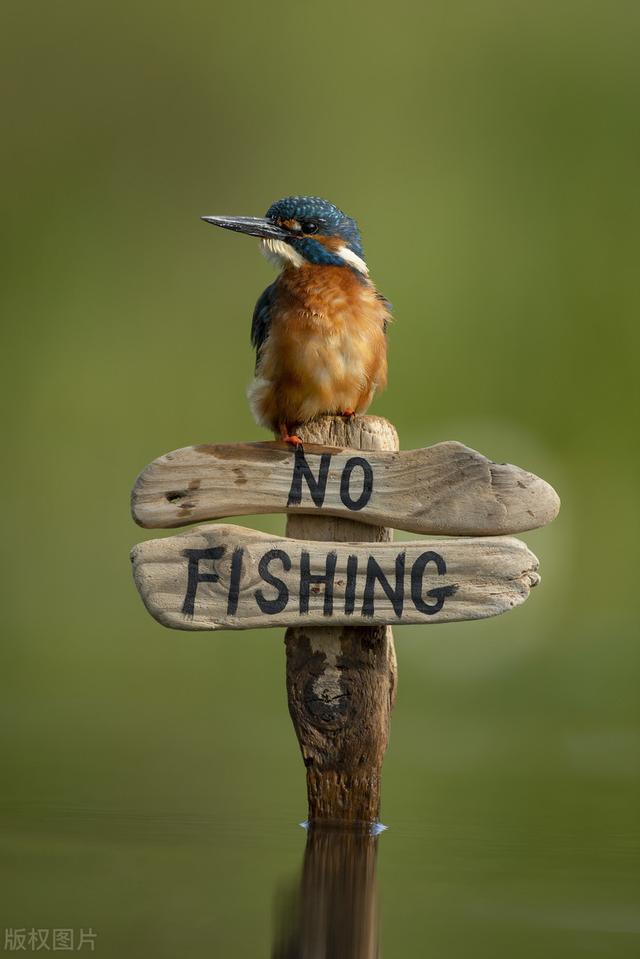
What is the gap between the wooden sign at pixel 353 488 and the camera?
9.71ft

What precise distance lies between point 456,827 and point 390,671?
581 millimetres

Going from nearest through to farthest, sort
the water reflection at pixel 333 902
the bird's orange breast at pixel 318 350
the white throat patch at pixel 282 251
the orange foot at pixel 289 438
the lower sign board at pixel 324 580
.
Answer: the water reflection at pixel 333 902, the lower sign board at pixel 324 580, the orange foot at pixel 289 438, the bird's orange breast at pixel 318 350, the white throat patch at pixel 282 251

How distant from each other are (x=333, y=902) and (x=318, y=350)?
4.19 ft

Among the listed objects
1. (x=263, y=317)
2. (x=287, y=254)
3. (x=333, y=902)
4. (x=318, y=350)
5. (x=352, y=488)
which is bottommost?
(x=333, y=902)

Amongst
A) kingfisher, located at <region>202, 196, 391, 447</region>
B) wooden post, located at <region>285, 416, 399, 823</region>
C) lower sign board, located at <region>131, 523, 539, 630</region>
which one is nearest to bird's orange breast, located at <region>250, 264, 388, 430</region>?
kingfisher, located at <region>202, 196, 391, 447</region>

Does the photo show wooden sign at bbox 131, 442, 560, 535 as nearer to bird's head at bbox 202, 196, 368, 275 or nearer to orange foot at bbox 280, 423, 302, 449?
orange foot at bbox 280, 423, 302, 449

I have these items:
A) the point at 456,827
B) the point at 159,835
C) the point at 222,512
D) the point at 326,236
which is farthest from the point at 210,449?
the point at 456,827

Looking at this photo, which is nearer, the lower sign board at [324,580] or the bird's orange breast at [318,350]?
the lower sign board at [324,580]

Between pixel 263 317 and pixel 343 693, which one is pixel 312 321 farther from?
pixel 343 693

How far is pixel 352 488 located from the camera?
301 centimetres

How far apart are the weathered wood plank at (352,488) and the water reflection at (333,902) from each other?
2.37ft

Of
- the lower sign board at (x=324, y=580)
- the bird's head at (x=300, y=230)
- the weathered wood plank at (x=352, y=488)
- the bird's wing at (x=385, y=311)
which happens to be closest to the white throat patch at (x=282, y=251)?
the bird's head at (x=300, y=230)

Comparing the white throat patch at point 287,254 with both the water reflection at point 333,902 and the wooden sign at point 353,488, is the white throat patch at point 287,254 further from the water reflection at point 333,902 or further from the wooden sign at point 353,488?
the water reflection at point 333,902

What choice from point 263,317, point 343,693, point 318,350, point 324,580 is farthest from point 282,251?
point 343,693
